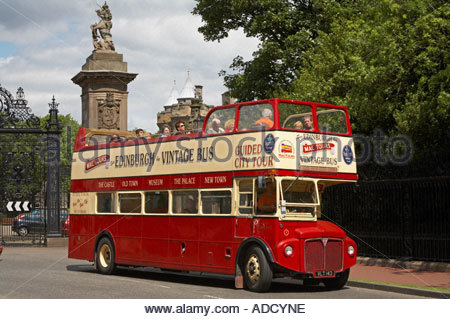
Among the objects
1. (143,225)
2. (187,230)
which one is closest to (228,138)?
(187,230)

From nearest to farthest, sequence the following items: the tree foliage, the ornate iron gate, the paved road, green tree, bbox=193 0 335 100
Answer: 1. the paved road
2. the tree foliage
3. the ornate iron gate
4. green tree, bbox=193 0 335 100

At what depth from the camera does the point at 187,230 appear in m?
16.7

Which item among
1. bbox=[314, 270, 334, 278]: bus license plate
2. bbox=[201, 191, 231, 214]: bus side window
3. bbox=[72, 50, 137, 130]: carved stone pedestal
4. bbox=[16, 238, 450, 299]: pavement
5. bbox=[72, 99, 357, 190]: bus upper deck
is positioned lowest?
bbox=[16, 238, 450, 299]: pavement

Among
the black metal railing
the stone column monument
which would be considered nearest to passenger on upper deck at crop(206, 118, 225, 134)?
the black metal railing

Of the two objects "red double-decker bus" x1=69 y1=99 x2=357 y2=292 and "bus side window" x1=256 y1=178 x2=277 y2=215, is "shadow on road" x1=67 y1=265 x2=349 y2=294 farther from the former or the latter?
"bus side window" x1=256 y1=178 x2=277 y2=215

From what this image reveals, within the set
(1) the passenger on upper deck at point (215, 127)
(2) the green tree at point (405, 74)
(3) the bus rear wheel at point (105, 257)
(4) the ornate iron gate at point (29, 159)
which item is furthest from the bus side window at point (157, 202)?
(4) the ornate iron gate at point (29, 159)

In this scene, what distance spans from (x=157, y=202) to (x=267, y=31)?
1826 centimetres

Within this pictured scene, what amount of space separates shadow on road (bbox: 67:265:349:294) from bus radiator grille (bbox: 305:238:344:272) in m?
0.70

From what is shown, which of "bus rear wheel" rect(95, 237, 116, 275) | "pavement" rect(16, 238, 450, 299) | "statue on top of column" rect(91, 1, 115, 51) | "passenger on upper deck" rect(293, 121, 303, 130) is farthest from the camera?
"statue on top of column" rect(91, 1, 115, 51)

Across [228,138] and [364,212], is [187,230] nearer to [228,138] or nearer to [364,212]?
[228,138]

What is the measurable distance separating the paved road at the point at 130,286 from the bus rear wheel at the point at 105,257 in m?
0.33

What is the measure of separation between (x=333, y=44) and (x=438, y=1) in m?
7.96

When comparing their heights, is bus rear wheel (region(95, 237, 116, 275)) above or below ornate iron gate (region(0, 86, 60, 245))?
below

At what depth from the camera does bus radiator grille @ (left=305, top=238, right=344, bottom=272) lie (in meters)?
14.5
